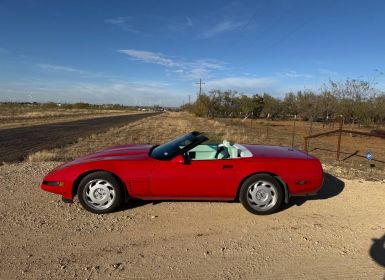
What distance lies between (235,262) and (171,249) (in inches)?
29.1

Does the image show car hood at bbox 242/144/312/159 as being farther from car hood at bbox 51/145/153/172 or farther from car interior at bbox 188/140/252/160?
car hood at bbox 51/145/153/172

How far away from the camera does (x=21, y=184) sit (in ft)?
21.8

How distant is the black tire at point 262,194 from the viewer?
503 cm

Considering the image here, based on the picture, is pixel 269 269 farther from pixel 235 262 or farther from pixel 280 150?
pixel 280 150

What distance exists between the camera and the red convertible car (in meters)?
4.95

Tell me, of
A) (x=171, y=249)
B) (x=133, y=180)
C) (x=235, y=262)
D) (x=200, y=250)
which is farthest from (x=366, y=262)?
(x=133, y=180)

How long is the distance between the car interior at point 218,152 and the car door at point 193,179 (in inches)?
11.7

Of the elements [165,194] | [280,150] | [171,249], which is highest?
[280,150]

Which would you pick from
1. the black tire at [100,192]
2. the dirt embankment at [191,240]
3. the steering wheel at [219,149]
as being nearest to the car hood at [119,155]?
the black tire at [100,192]

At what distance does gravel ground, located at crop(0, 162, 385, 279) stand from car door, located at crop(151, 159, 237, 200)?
0.99 ft

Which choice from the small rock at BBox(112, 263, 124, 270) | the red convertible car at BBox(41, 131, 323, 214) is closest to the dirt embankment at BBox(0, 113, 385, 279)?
the small rock at BBox(112, 263, 124, 270)

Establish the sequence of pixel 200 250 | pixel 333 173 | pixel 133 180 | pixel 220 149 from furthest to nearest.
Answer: pixel 333 173
pixel 220 149
pixel 133 180
pixel 200 250

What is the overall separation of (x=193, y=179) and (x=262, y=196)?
3.38 feet

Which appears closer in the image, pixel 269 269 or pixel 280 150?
pixel 269 269
